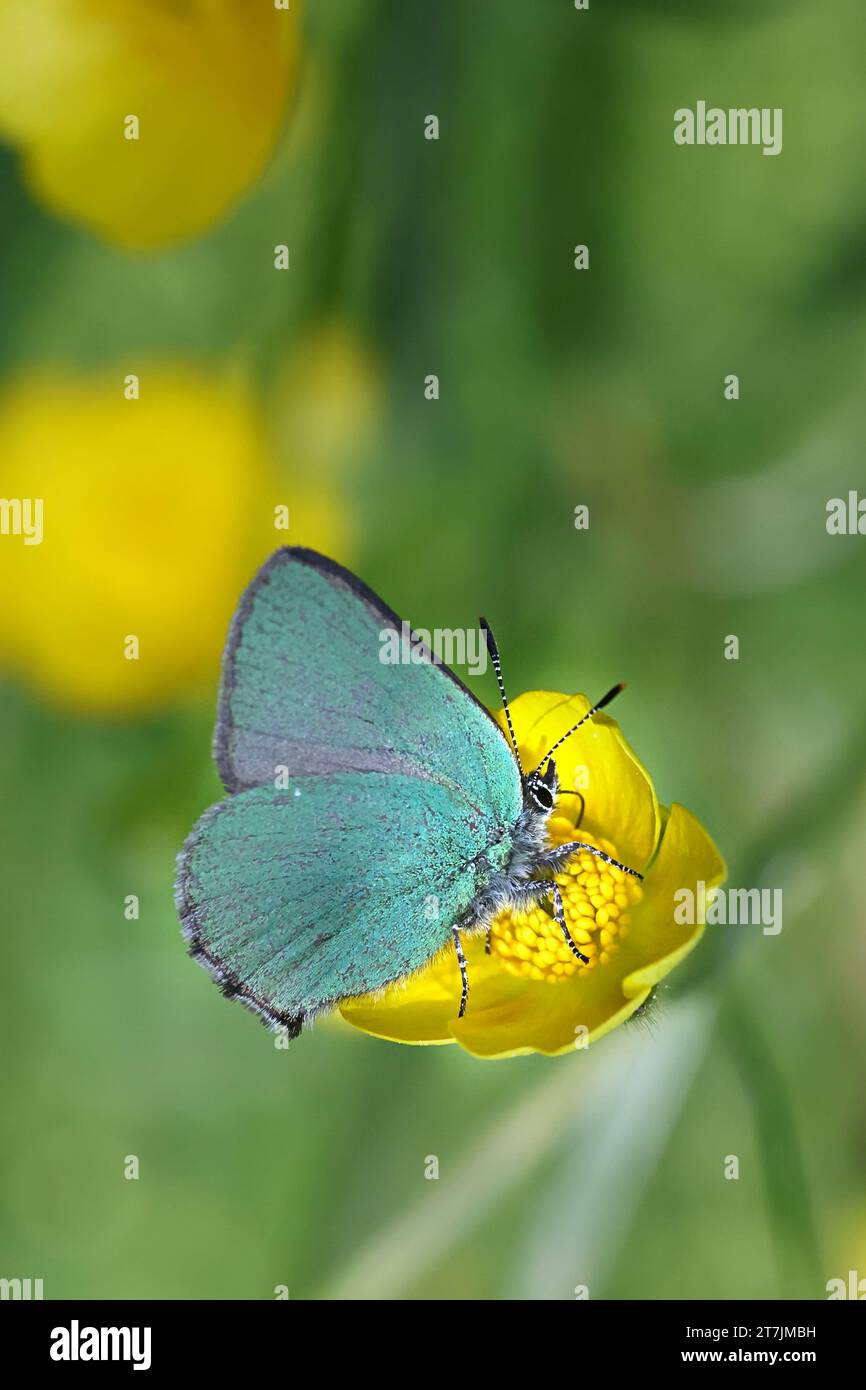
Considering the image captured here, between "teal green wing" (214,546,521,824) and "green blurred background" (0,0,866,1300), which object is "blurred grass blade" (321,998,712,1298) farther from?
"teal green wing" (214,546,521,824)

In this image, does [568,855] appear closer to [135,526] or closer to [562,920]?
[562,920]

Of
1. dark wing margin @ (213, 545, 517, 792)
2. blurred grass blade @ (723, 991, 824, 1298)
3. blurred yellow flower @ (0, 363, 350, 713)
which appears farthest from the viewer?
blurred yellow flower @ (0, 363, 350, 713)

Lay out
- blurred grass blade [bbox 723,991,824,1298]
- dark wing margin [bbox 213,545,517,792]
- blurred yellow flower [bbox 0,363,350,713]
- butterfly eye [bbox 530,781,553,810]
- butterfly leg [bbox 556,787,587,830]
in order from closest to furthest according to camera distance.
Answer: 1. dark wing margin [bbox 213,545,517,792]
2. butterfly eye [bbox 530,781,553,810]
3. butterfly leg [bbox 556,787,587,830]
4. blurred grass blade [bbox 723,991,824,1298]
5. blurred yellow flower [bbox 0,363,350,713]

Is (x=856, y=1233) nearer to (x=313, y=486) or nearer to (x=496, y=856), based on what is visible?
(x=496, y=856)

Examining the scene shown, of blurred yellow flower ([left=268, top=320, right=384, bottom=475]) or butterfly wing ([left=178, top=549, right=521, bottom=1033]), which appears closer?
butterfly wing ([left=178, top=549, right=521, bottom=1033])

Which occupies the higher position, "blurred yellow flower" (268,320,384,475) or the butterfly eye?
"blurred yellow flower" (268,320,384,475)

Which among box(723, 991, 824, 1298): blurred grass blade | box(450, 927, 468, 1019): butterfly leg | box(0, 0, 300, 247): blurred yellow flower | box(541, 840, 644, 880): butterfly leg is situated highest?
box(0, 0, 300, 247): blurred yellow flower

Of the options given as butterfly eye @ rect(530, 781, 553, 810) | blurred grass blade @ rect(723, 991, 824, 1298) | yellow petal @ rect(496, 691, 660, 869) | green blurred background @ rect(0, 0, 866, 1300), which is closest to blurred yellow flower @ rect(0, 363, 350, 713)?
green blurred background @ rect(0, 0, 866, 1300)
